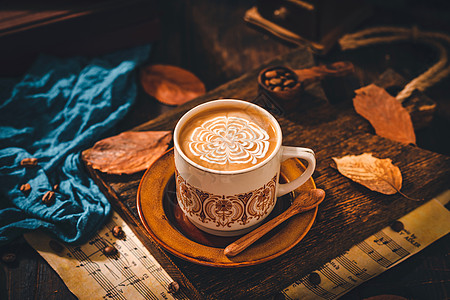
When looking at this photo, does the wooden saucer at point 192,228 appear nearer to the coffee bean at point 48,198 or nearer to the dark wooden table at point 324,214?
the dark wooden table at point 324,214

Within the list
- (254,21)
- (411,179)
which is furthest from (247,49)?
(411,179)

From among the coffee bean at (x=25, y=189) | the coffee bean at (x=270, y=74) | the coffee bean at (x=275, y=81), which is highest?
the coffee bean at (x=270, y=74)

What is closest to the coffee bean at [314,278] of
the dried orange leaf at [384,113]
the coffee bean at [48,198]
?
the dried orange leaf at [384,113]

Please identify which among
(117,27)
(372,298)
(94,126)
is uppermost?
(117,27)

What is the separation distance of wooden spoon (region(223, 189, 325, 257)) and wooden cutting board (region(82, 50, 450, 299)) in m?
0.09

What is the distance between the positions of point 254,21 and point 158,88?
0.59 meters

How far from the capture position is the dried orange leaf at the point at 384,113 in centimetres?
116

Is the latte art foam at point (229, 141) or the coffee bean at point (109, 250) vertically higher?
the latte art foam at point (229, 141)

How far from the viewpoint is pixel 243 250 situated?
0.81 m

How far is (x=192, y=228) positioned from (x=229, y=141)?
22 centimetres

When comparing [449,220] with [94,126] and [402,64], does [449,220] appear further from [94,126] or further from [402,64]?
[94,126]

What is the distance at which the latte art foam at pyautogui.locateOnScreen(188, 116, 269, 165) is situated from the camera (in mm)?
778

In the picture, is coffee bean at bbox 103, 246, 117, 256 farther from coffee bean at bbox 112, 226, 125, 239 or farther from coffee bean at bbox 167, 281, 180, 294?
coffee bean at bbox 167, 281, 180, 294

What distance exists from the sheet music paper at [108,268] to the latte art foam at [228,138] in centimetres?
38
